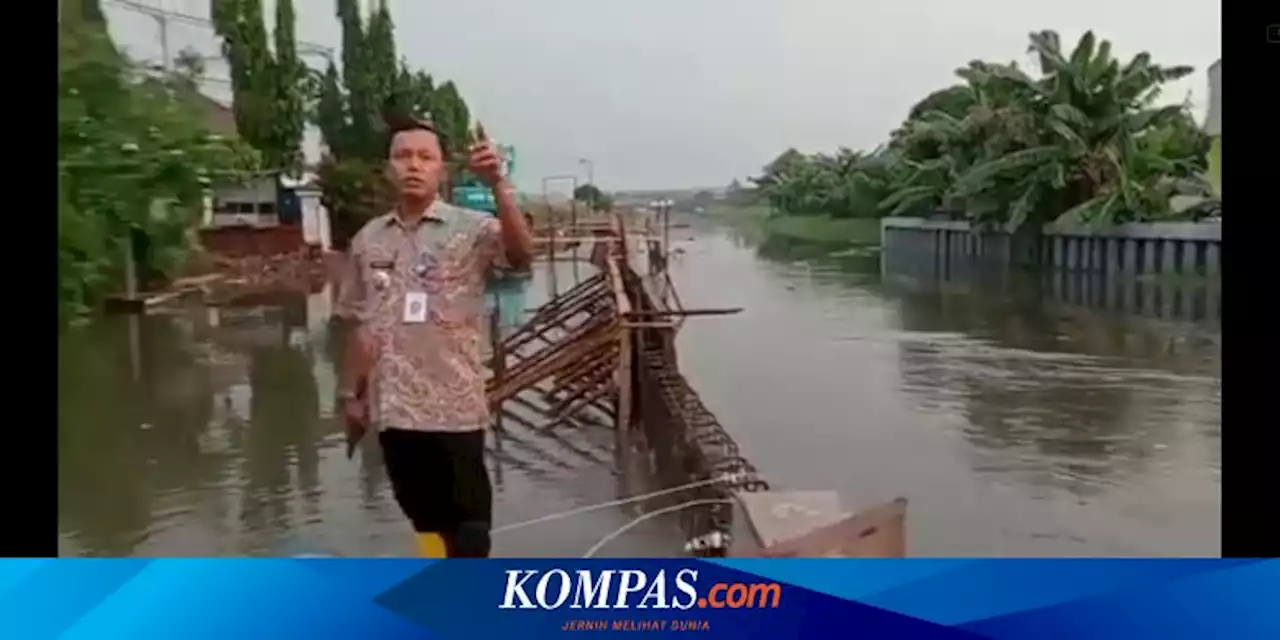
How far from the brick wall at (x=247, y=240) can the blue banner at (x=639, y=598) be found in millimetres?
438

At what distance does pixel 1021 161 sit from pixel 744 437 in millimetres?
576

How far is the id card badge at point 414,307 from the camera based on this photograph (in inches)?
88.0

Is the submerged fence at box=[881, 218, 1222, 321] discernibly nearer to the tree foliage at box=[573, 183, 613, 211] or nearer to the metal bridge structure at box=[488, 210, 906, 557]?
the metal bridge structure at box=[488, 210, 906, 557]

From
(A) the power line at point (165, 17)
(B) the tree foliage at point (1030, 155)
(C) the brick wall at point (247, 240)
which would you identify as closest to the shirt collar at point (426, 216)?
(C) the brick wall at point (247, 240)

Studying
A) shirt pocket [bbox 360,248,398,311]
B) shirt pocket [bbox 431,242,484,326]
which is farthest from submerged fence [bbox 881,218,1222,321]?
shirt pocket [bbox 360,248,398,311]

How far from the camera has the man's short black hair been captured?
2.22 meters

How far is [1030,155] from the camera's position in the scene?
2.32 metres

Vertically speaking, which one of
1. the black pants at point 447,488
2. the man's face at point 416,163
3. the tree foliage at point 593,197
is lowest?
the black pants at point 447,488

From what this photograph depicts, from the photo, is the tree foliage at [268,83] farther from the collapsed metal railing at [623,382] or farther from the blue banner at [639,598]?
the blue banner at [639,598]

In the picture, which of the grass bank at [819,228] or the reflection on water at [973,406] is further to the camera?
the grass bank at [819,228]

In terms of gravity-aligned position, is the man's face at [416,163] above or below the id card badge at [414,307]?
above

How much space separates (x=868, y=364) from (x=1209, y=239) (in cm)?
51

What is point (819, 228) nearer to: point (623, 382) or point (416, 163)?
point (623, 382)
